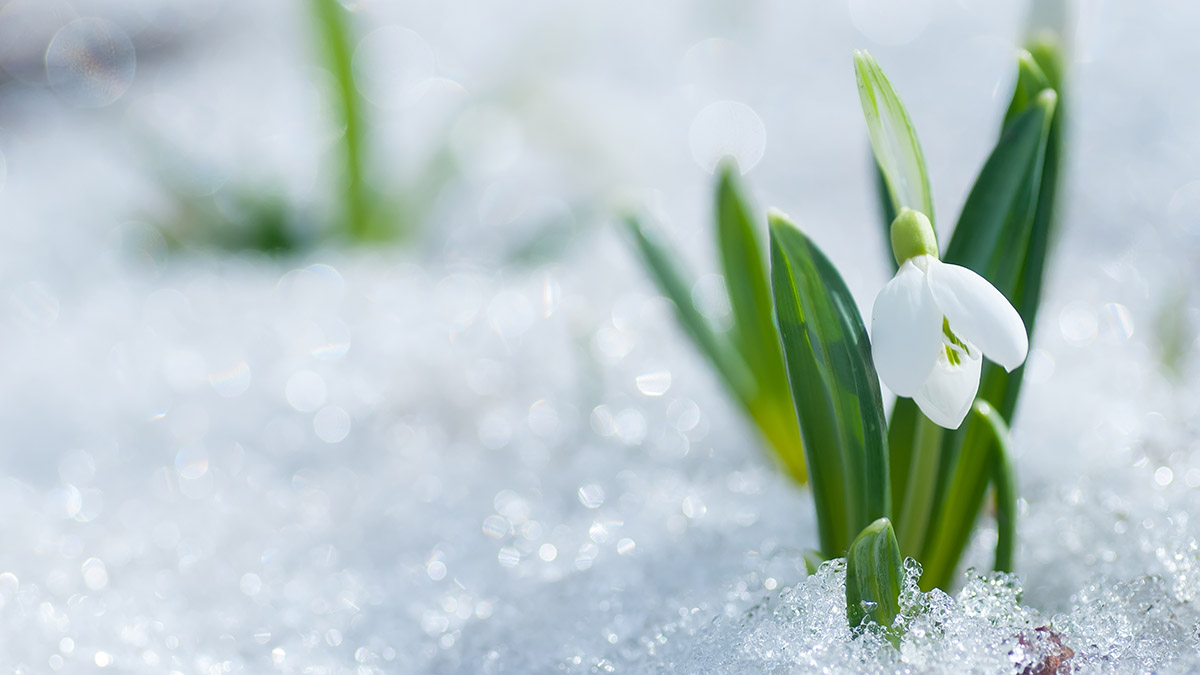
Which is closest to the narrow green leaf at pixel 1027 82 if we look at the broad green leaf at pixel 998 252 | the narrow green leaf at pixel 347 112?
the broad green leaf at pixel 998 252

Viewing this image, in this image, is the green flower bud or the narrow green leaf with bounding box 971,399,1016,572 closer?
the green flower bud

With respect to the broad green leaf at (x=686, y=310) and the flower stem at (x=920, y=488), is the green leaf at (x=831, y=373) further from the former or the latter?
the broad green leaf at (x=686, y=310)

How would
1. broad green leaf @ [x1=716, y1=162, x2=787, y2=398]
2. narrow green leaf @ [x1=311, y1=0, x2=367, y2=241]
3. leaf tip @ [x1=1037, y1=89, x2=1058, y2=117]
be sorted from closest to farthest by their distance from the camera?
1. leaf tip @ [x1=1037, y1=89, x2=1058, y2=117]
2. broad green leaf @ [x1=716, y1=162, x2=787, y2=398]
3. narrow green leaf @ [x1=311, y1=0, x2=367, y2=241]

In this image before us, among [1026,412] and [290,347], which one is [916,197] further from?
[290,347]

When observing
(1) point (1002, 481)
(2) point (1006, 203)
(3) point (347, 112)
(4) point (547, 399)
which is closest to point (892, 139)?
(2) point (1006, 203)

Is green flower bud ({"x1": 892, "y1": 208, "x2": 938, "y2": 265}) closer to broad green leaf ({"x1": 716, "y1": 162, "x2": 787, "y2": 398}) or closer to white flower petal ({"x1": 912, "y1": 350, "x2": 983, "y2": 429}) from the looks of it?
white flower petal ({"x1": 912, "y1": 350, "x2": 983, "y2": 429})

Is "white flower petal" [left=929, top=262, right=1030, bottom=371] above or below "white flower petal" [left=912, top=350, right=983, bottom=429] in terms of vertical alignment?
above

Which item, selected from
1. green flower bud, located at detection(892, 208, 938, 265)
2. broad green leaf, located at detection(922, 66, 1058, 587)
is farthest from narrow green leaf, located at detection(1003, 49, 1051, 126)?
Answer: green flower bud, located at detection(892, 208, 938, 265)
